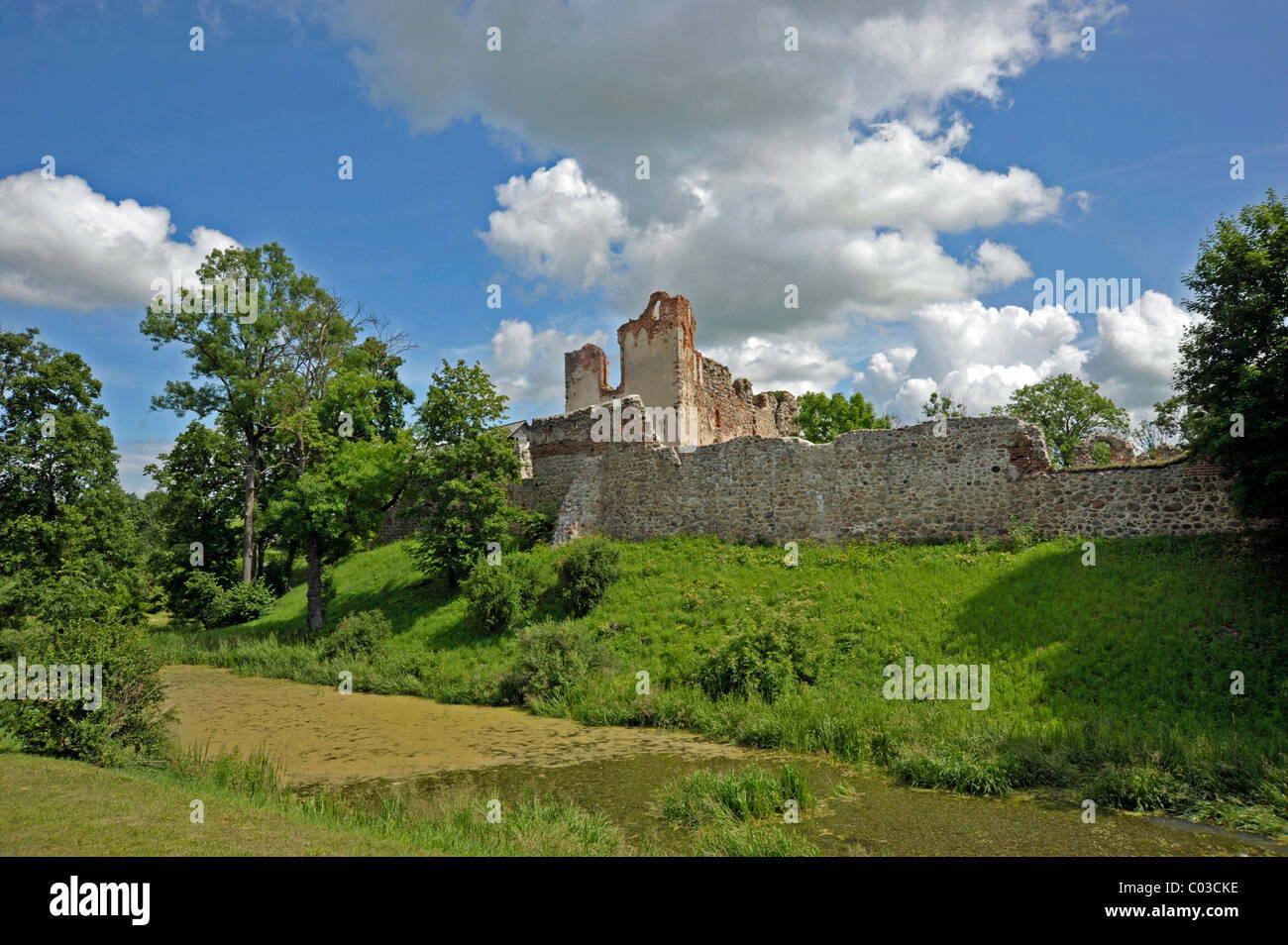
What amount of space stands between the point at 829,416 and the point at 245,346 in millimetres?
33590

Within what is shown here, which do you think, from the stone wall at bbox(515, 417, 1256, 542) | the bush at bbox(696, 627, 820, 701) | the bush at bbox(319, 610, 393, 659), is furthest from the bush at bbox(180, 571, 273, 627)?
the bush at bbox(696, 627, 820, 701)

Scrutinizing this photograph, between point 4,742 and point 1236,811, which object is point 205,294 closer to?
point 4,742

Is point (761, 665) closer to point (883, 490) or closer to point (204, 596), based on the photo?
point (883, 490)

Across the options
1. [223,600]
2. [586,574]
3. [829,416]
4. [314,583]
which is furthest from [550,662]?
[829,416]

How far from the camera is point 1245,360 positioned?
45.3 feet

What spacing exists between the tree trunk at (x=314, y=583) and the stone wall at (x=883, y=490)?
9.46 meters

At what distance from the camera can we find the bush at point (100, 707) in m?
10.6

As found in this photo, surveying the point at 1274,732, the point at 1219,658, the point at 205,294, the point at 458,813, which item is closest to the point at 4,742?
the point at 458,813

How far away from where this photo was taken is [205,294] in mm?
31047

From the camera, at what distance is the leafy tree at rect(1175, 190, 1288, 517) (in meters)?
12.7

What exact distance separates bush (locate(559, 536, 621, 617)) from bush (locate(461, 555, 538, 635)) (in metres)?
1.10

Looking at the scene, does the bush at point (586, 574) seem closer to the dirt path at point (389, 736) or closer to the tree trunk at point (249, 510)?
the dirt path at point (389, 736)

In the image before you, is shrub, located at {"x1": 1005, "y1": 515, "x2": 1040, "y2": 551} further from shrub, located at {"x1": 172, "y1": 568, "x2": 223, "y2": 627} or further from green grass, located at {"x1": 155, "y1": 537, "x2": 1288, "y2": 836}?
shrub, located at {"x1": 172, "y1": 568, "x2": 223, "y2": 627}
